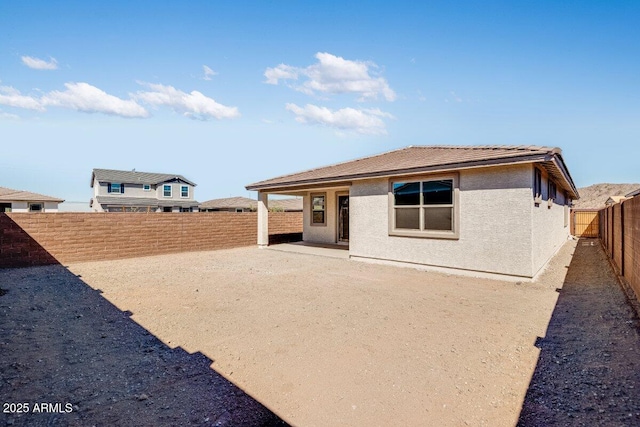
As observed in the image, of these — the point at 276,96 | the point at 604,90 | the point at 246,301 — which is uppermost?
the point at 276,96

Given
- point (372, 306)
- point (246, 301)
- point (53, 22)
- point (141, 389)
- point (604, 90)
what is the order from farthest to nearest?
point (604, 90) → point (53, 22) → point (246, 301) → point (372, 306) → point (141, 389)

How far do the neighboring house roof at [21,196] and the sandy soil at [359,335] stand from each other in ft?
87.7

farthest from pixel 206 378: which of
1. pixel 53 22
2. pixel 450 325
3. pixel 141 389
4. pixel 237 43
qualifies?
pixel 237 43

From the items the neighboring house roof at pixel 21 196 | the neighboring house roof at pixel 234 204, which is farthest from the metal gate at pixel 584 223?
the neighboring house roof at pixel 21 196

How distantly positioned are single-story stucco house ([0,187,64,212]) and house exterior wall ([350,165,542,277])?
32371mm

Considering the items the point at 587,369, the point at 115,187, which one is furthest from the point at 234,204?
the point at 587,369

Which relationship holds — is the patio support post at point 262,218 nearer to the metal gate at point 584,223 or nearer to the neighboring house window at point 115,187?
the metal gate at point 584,223

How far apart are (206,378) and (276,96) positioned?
14287 millimetres

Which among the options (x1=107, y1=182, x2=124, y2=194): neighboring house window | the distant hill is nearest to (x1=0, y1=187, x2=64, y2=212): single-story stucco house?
(x1=107, y1=182, x2=124, y2=194): neighboring house window

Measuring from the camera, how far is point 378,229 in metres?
9.98

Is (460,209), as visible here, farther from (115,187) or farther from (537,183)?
(115,187)

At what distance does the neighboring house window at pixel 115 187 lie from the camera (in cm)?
3244

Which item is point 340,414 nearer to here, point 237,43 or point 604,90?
point 237,43

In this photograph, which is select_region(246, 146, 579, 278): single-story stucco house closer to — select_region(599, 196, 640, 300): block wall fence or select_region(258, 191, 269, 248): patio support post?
select_region(599, 196, 640, 300): block wall fence
